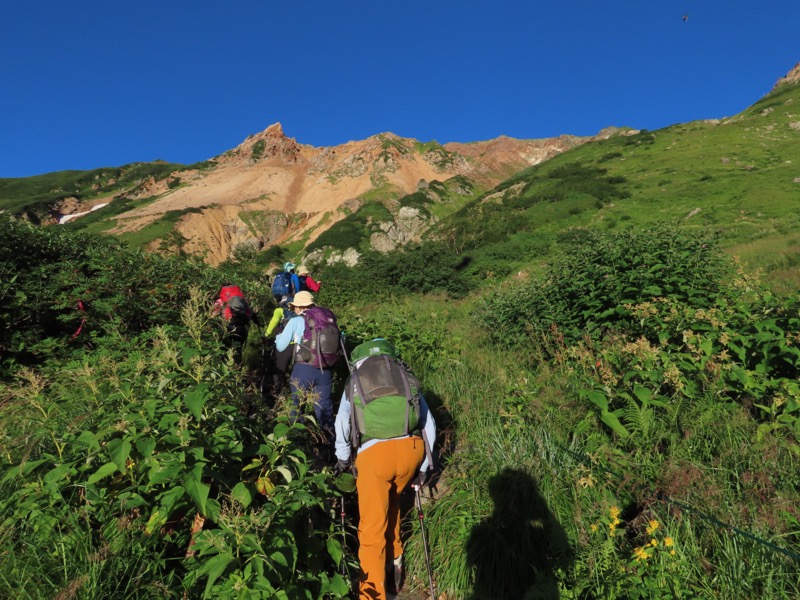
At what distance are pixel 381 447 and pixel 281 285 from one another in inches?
195

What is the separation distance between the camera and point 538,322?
697 cm

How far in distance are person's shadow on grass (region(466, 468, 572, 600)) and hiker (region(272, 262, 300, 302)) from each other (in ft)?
17.2

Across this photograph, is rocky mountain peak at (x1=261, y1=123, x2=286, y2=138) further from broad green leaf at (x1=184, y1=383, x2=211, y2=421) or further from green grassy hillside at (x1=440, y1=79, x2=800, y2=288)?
broad green leaf at (x1=184, y1=383, x2=211, y2=421)

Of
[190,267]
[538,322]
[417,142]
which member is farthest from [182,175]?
[538,322]

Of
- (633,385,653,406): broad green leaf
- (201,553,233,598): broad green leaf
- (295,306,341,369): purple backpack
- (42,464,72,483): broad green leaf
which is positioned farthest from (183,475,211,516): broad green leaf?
(633,385,653,406): broad green leaf

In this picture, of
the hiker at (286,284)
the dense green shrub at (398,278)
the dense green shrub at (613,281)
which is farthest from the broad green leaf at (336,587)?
the dense green shrub at (398,278)

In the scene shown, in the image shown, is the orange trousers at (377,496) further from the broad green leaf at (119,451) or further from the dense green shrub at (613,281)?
the dense green shrub at (613,281)

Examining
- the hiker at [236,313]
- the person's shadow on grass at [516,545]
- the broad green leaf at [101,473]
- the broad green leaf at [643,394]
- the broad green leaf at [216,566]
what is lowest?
the person's shadow on grass at [516,545]

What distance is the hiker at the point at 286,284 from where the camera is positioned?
7297 mm

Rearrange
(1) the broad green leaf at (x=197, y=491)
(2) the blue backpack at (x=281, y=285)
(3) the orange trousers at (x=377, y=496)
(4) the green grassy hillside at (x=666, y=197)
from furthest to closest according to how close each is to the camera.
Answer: (4) the green grassy hillside at (x=666, y=197) → (2) the blue backpack at (x=281, y=285) → (3) the orange trousers at (x=377, y=496) → (1) the broad green leaf at (x=197, y=491)

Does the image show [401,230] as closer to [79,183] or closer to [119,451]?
[119,451]

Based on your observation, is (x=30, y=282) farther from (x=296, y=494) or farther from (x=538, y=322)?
(x=538, y=322)

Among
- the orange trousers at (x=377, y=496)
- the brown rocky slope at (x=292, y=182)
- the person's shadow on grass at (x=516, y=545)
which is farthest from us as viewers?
the brown rocky slope at (x=292, y=182)

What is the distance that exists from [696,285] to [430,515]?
531 centimetres
